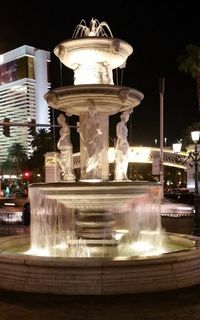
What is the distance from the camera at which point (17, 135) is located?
511 feet

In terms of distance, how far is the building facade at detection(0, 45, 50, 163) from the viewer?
468ft

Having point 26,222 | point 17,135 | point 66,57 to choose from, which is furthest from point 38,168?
point 17,135

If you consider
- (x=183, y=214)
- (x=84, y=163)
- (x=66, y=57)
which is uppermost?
(x=66, y=57)

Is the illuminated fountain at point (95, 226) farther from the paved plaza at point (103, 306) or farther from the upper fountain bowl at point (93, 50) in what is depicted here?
the paved plaza at point (103, 306)

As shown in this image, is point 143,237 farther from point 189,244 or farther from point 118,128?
point 118,128

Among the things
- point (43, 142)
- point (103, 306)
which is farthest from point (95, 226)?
point (43, 142)

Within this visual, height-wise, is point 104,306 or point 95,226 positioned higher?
point 95,226

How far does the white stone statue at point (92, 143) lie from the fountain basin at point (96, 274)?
3.29 meters

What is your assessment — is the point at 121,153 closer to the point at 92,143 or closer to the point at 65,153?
the point at 92,143

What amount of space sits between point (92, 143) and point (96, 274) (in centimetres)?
389

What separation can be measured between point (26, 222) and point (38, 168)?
53419 millimetres

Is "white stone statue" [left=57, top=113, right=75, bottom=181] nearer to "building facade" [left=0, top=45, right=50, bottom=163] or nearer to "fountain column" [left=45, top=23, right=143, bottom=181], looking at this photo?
"fountain column" [left=45, top=23, right=143, bottom=181]

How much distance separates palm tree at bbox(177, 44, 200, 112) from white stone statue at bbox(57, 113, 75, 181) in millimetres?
34332

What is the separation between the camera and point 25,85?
145000 mm
